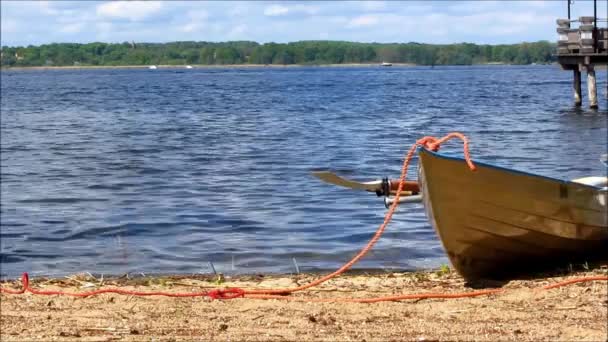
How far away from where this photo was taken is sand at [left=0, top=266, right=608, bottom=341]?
268 inches

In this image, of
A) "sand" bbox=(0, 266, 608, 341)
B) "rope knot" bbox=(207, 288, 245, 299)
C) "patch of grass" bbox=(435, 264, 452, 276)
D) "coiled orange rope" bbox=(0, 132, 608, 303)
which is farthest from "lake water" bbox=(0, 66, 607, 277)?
"sand" bbox=(0, 266, 608, 341)

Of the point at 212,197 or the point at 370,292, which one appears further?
the point at 212,197

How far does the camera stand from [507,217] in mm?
8367

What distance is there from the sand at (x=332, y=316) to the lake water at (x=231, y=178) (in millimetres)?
2553

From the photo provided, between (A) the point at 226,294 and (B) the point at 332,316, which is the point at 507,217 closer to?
(B) the point at 332,316

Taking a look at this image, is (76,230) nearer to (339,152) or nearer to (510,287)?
(510,287)

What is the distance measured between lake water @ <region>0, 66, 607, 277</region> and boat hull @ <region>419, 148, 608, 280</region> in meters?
2.06

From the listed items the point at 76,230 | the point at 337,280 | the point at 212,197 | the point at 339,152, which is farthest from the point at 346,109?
the point at 337,280

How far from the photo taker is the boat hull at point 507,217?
26.4ft

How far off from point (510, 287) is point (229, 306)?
2244mm

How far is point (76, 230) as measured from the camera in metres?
Answer: 14.1

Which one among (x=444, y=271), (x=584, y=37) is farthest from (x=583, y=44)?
(x=444, y=271)

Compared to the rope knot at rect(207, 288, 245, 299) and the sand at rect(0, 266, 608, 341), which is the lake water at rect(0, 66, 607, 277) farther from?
the sand at rect(0, 266, 608, 341)

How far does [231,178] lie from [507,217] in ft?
40.6
